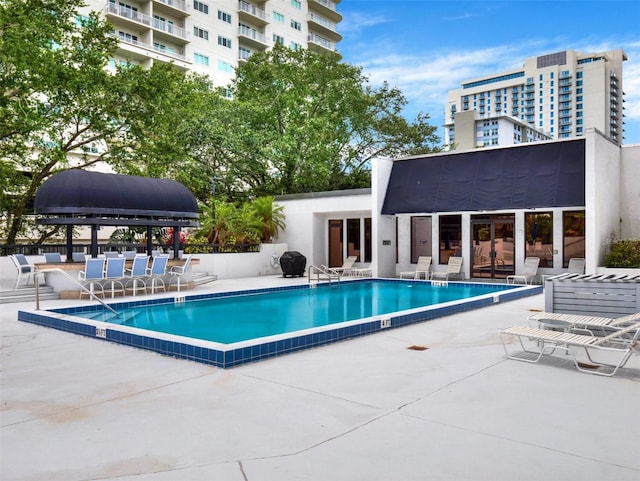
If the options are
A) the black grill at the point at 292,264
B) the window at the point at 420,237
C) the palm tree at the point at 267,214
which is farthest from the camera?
the palm tree at the point at 267,214

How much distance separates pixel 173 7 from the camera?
1943 inches

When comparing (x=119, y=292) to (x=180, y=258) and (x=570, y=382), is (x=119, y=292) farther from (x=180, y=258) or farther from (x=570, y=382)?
(x=570, y=382)

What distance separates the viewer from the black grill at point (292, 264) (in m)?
21.5

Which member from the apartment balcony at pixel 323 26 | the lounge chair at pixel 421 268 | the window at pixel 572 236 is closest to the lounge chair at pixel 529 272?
the window at pixel 572 236

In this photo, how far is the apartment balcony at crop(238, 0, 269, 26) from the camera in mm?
57344

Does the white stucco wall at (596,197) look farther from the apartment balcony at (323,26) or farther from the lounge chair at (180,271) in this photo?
the apartment balcony at (323,26)

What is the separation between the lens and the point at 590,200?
16.0m

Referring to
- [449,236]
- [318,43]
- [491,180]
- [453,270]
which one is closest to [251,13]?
[318,43]

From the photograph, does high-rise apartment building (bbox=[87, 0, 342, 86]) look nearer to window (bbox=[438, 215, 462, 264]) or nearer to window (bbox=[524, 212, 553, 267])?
window (bbox=[438, 215, 462, 264])

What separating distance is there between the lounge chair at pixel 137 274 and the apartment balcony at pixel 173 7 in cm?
3971

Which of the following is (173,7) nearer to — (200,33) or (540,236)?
(200,33)

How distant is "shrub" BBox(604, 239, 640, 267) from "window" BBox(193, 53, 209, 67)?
45.5m

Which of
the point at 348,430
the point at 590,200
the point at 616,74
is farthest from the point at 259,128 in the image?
the point at 616,74

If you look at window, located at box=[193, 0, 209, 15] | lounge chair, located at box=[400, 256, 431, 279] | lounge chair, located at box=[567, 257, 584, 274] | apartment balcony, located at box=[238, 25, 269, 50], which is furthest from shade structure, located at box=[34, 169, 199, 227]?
apartment balcony, located at box=[238, 25, 269, 50]
